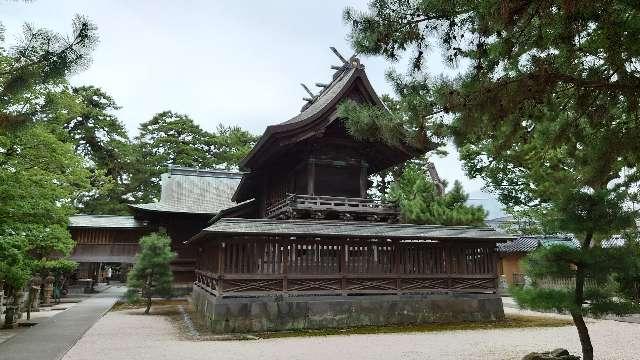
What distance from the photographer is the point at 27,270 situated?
12.9 m

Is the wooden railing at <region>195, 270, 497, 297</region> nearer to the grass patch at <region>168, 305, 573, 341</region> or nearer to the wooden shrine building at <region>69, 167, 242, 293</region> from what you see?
the grass patch at <region>168, 305, 573, 341</region>

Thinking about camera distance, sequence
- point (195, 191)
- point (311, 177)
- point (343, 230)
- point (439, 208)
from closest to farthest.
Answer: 1. point (343, 230)
2. point (311, 177)
3. point (439, 208)
4. point (195, 191)

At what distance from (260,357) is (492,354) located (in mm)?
5035

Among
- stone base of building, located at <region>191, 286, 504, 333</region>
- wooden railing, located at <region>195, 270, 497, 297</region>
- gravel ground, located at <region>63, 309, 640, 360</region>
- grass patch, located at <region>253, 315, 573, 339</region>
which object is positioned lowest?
grass patch, located at <region>253, 315, 573, 339</region>

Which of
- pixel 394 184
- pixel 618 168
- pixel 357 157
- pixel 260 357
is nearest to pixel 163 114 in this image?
pixel 394 184

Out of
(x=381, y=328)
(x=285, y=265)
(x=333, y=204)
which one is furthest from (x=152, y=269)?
(x=381, y=328)

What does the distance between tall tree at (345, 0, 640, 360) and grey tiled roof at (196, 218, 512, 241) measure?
732 centimetres

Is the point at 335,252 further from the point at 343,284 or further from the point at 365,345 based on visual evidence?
the point at 365,345

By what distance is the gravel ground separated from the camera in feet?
31.3

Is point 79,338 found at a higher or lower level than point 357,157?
lower

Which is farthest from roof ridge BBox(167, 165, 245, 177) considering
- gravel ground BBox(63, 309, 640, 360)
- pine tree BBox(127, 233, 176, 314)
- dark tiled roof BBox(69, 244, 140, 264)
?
gravel ground BBox(63, 309, 640, 360)

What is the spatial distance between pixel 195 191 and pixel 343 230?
58.8 ft

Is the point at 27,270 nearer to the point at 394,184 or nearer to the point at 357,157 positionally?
the point at 357,157

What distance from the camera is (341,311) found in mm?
14227
